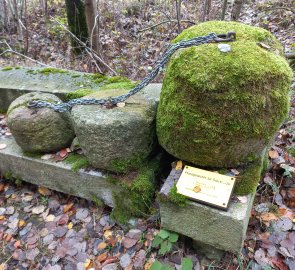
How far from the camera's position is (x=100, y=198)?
244 cm

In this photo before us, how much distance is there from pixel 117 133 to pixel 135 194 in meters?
0.55

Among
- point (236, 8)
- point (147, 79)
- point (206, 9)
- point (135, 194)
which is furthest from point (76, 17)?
point (135, 194)

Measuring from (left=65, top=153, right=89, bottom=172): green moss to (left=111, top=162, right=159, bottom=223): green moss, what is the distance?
37 cm

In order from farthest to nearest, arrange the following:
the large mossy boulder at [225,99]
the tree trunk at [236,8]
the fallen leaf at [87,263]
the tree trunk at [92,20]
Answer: the tree trunk at [92,20] < the tree trunk at [236,8] < the fallen leaf at [87,263] < the large mossy boulder at [225,99]

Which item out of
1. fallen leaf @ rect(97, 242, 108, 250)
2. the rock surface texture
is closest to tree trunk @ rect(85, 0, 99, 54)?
the rock surface texture

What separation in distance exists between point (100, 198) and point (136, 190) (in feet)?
1.53

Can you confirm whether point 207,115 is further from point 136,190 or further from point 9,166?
point 9,166

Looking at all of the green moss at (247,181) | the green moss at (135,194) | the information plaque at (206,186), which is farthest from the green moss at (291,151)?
the green moss at (135,194)

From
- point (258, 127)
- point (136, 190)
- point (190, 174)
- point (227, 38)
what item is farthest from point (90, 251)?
point (227, 38)

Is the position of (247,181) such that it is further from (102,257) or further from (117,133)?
(102,257)

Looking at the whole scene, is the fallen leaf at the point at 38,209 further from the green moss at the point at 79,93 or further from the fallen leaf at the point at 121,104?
the fallen leaf at the point at 121,104

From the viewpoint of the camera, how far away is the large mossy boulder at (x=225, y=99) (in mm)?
1591

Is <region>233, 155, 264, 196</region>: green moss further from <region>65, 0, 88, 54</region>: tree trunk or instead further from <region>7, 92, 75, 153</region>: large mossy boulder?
<region>65, 0, 88, 54</region>: tree trunk

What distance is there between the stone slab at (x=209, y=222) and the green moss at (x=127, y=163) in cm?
36
